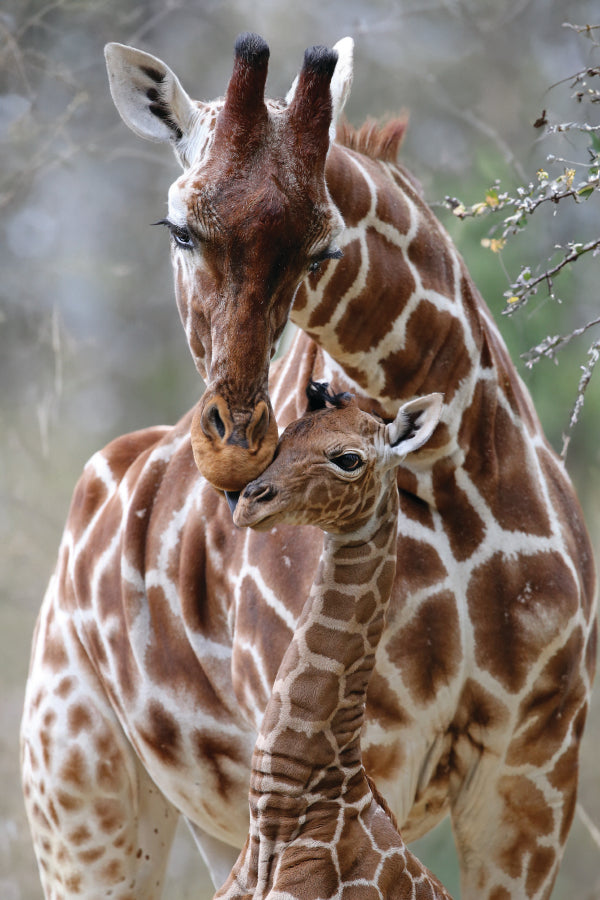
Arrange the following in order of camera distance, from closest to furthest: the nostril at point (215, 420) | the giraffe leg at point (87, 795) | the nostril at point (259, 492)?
1. the nostril at point (259, 492)
2. the nostril at point (215, 420)
3. the giraffe leg at point (87, 795)

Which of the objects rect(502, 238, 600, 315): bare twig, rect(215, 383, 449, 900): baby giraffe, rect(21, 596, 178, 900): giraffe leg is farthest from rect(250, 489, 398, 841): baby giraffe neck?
rect(21, 596, 178, 900): giraffe leg

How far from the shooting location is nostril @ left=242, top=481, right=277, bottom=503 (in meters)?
1.46

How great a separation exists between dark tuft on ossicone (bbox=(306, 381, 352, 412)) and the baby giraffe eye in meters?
0.09

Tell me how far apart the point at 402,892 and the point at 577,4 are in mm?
5241

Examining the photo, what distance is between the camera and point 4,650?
5.98 metres

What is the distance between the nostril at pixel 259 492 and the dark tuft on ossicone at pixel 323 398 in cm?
17

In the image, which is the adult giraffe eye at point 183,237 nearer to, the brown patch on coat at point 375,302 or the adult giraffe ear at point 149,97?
the adult giraffe ear at point 149,97

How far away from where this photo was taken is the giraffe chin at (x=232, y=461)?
4.97 feet

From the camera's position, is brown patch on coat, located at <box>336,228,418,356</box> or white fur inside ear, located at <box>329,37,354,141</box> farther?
brown patch on coat, located at <box>336,228,418,356</box>

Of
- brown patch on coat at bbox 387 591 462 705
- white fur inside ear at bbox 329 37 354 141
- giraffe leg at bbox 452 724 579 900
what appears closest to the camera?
white fur inside ear at bbox 329 37 354 141

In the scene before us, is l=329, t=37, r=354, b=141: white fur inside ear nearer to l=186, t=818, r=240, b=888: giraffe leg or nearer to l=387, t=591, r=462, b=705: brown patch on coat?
l=387, t=591, r=462, b=705: brown patch on coat

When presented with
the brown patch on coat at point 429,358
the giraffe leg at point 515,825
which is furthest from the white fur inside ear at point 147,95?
the giraffe leg at point 515,825

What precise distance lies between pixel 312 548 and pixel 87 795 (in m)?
1.10

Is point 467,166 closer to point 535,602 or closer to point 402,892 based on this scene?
point 535,602
